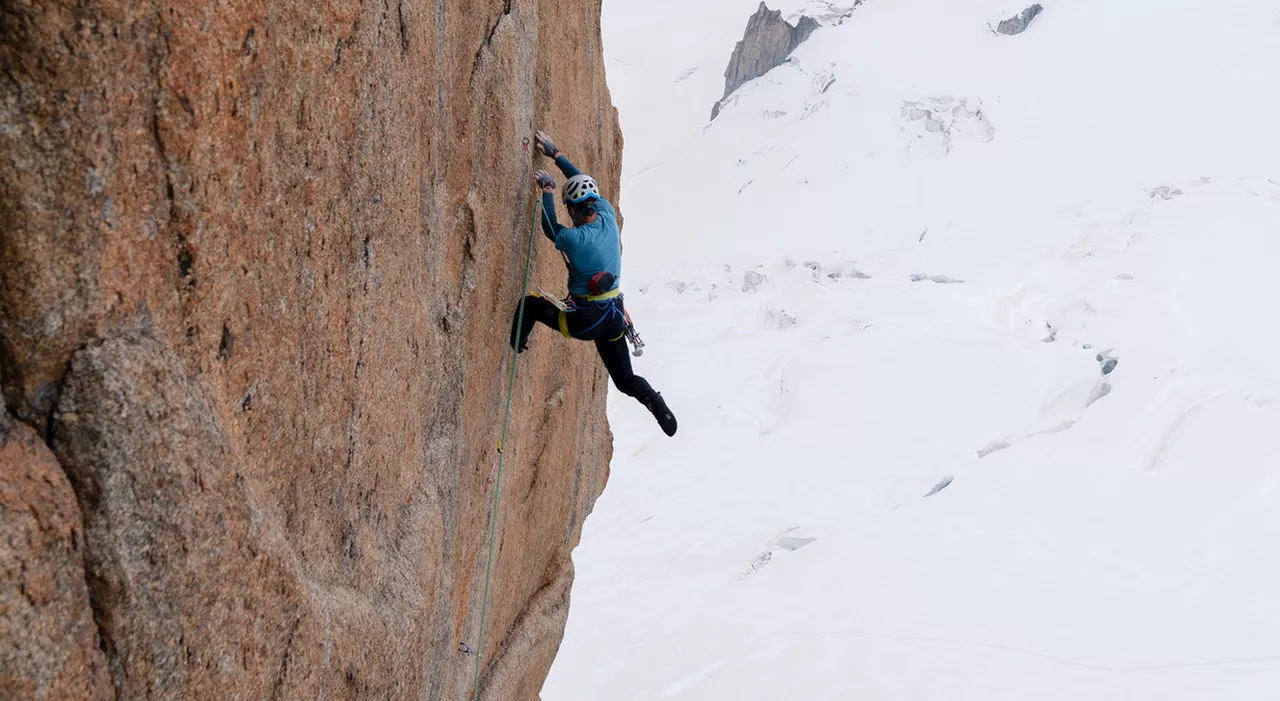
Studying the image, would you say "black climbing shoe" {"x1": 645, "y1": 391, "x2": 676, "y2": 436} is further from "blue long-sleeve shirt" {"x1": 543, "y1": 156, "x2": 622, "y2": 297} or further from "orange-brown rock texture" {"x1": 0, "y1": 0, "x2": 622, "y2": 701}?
"orange-brown rock texture" {"x1": 0, "y1": 0, "x2": 622, "y2": 701}

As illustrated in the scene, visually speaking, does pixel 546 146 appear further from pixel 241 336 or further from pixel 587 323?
pixel 241 336

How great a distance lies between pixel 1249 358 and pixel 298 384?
52.4 feet

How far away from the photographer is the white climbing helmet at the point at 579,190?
5098 mm

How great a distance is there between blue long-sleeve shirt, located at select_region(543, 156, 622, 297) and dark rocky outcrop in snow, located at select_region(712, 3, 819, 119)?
45121 mm

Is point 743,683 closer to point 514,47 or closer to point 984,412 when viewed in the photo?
point 514,47

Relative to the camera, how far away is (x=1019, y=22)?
43.6m

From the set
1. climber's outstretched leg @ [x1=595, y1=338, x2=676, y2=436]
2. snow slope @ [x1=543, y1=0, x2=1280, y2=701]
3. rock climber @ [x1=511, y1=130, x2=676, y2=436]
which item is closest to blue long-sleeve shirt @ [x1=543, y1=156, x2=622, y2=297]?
rock climber @ [x1=511, y1=130, x2=676, y2=436]

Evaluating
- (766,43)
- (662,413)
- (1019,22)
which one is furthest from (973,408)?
(766,43)

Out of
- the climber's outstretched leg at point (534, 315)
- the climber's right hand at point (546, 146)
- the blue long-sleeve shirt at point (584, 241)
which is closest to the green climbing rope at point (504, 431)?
the climber's outstretched leg at point (534, 315)

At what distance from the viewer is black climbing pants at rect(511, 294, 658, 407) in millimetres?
5238

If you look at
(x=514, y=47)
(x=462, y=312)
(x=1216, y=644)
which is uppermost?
(x=514, y=47)

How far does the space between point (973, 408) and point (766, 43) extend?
4039 cm

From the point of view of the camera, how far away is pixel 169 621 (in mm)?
2270

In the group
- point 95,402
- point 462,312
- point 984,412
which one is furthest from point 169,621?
point 984,412
